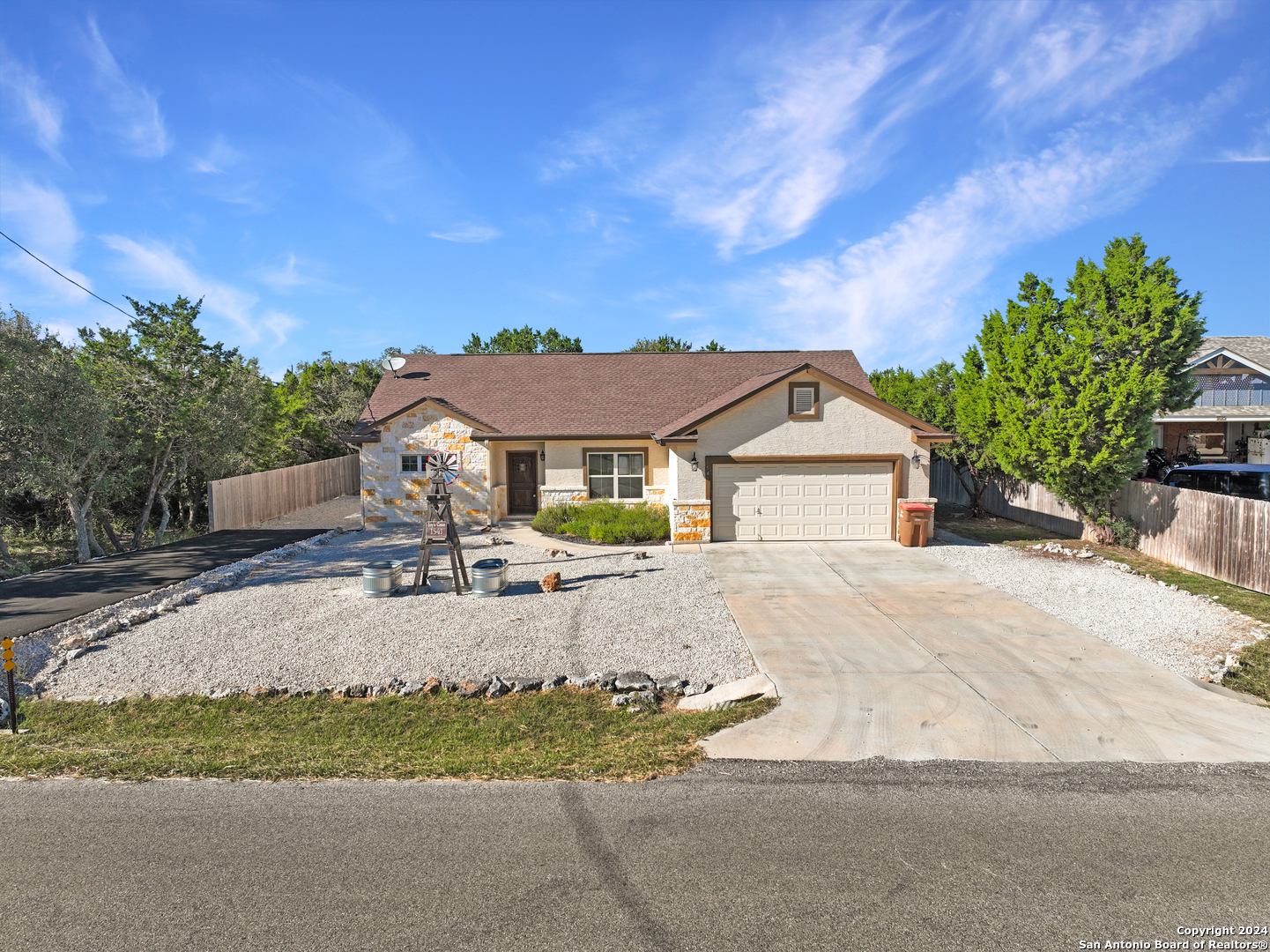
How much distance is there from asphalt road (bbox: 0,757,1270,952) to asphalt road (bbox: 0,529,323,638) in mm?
6569

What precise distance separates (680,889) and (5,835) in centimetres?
500

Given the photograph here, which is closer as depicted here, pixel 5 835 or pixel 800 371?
pixel 5 835

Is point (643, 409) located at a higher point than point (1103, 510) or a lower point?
higher

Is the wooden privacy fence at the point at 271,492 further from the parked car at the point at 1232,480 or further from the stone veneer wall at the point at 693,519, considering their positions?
the parked car at the point at 1232,480

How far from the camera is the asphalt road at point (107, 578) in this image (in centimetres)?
1090

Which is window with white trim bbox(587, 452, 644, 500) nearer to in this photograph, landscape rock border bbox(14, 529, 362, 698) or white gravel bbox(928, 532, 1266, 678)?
white gravel bbox(928, 532, 1266, 678)

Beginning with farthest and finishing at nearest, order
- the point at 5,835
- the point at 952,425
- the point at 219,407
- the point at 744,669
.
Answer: the point at 952,425 < the point at 219,407 < the point at 744,669 < the point at 5,835

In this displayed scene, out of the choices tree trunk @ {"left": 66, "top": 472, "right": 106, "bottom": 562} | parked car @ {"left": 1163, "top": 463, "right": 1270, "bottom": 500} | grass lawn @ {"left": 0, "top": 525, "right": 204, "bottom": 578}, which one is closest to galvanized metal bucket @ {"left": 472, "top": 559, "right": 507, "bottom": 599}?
tree trunk @ {"left": 66, "top": 472, "right": 106, "bottom": 562}

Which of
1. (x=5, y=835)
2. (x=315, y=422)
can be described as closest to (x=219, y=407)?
(x=315, y=422)

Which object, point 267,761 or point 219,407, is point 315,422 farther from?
point 267,761

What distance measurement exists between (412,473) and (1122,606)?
17900 millimetres

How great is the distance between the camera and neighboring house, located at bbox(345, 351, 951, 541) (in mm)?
16859

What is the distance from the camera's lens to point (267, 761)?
20.6 ft

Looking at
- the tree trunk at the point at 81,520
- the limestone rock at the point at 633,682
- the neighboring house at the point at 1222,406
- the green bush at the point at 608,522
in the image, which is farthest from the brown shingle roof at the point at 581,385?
the neighboring house at the point at 1222,406
